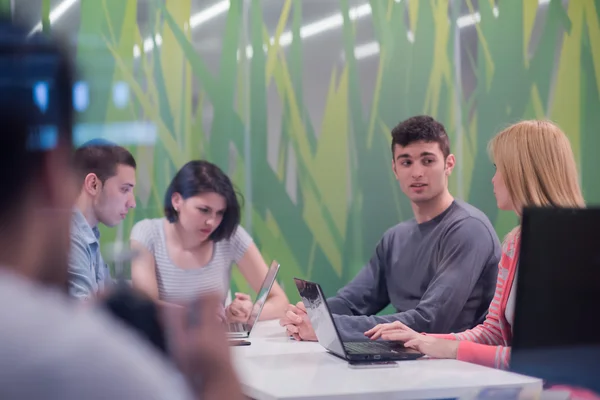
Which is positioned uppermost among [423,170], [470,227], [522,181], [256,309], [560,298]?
[423,170]

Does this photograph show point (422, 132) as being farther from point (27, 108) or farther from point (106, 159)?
Answer: point (27, 108)

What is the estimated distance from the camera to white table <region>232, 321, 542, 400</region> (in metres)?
1.58

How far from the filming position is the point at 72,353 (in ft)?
1.46

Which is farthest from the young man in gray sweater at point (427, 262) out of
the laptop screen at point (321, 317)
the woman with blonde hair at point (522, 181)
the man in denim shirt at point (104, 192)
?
the man in denim shirt at point (104, 192)

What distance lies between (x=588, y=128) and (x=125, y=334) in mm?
4762

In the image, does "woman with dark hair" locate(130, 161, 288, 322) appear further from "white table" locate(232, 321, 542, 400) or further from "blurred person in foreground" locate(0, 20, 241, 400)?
"blurred person in foreground" locate(0, 20, 241, 400)

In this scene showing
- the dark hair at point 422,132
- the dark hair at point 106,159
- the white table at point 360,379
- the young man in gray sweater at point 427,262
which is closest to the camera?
the white table at point 360,379

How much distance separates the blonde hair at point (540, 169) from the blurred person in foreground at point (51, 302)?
1903 millimetres

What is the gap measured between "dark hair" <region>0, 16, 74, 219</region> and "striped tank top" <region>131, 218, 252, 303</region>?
2604mm

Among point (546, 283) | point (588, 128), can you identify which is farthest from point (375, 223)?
point (546, 283)

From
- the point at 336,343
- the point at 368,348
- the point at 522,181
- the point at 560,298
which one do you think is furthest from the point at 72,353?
the point at 522,181

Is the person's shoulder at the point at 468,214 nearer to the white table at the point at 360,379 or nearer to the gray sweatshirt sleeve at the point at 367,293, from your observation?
the gray sweatshirt sleeve at the point at 367,293

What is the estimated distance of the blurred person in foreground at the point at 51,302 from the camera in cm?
45

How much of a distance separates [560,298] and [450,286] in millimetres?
1661
